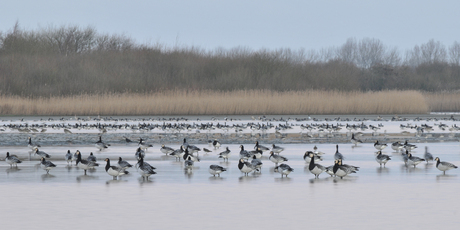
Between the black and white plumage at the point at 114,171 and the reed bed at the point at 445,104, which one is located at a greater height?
the reed bed at the point at 445,104

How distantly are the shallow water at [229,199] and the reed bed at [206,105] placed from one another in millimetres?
21563

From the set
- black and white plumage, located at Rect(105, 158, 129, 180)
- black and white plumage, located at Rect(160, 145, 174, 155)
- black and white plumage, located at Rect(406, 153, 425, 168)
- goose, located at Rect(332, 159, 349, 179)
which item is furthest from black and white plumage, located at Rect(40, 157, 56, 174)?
black and white plumage, located at Rect(406, 153, 425, 168)

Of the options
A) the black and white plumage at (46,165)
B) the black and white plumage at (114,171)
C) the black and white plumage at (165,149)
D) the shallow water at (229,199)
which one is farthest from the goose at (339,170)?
the black and white plumage at (165,149)

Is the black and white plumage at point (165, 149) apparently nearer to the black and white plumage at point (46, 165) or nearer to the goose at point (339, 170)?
the black and white plumage at point (46, 165)

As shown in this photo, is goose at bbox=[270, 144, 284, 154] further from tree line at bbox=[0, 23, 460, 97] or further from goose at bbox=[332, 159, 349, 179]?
tree line at bbox=[0, 23, 460, 97]

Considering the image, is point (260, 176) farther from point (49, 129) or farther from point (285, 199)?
point (49, 129)

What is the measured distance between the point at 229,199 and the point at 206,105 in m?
26.2

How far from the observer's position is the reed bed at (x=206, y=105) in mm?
34250

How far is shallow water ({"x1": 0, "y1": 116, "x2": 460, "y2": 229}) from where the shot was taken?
681cm

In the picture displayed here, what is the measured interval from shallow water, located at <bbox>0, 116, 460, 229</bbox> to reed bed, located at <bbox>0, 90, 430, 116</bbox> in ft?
70.7

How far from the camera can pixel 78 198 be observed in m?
8.44

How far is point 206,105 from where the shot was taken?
34.5 m

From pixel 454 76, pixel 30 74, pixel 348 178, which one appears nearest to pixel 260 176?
pixel 348 178

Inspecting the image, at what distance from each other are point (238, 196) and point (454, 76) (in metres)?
69.5
